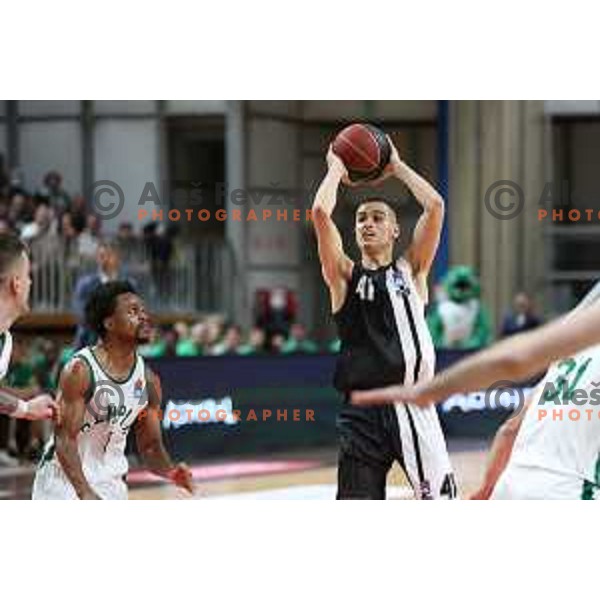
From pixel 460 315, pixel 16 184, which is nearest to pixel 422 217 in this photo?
pixel 460 315

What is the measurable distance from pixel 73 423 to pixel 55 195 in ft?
7.46

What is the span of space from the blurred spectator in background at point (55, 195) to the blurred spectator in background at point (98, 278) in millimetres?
640

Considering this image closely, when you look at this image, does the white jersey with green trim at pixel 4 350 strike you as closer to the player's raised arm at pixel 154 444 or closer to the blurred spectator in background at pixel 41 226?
the player's raised arm at pixel 154 444

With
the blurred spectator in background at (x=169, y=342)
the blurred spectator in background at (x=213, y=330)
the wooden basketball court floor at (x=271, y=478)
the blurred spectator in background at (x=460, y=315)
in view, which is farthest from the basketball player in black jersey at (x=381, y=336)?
the blurred spectator in background at (x=213, y=330)

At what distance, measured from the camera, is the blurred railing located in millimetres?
8031

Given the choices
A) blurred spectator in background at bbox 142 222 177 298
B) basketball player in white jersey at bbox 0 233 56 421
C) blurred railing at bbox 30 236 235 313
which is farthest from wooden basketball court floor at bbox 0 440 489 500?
blurred spectator in background at bbox 142 222 177 298

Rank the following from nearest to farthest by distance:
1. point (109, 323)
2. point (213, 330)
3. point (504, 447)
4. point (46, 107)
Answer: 1. point (504, 447)
2. point (109, 323)
3. point (46, 107)
4. point (213, 330)

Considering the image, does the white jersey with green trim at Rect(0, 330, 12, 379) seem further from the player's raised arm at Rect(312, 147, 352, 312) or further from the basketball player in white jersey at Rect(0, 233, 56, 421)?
the player's raised arm at Rect(312, 147, 352, 312)

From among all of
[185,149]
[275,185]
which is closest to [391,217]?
[275,185]

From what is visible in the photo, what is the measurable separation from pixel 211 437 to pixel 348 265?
57.1 inches

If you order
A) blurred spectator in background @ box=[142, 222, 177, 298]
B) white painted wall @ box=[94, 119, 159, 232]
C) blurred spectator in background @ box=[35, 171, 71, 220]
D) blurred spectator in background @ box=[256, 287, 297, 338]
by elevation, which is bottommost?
blurred spectator in background @ box=[256, 287, 297, 338]

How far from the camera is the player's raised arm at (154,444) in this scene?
6.97 meters

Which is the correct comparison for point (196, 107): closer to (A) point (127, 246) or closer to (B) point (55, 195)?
(A) point (127, 246)

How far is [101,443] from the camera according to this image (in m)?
6.79
